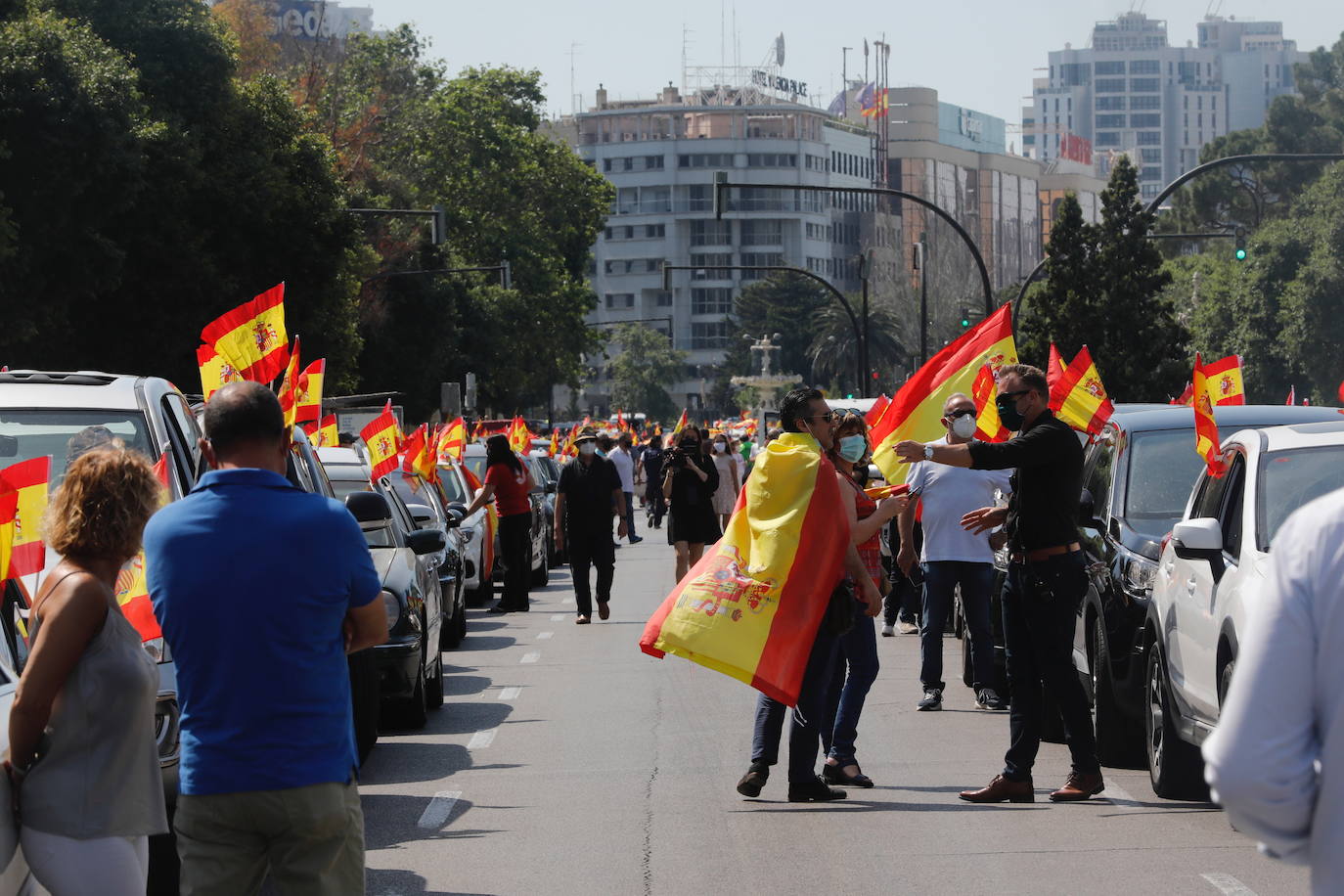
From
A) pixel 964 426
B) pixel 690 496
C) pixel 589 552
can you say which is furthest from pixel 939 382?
pixel 690 496

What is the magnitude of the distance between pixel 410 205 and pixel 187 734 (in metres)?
61.7

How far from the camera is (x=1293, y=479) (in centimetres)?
860

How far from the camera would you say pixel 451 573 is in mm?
17406

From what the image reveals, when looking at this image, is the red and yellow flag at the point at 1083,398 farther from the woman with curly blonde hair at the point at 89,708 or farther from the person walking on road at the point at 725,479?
the person walking on road at the point at 725,479

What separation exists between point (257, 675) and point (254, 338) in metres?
8.47

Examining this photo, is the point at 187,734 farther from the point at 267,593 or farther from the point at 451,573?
the point at 451,573

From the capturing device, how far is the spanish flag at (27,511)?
22.1 ft

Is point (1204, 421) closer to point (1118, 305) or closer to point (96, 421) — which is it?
point (96, 421)

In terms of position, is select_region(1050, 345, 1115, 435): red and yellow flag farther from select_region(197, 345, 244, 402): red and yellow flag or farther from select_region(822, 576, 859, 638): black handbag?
select_region(822, 576, 859, 638): black handbag

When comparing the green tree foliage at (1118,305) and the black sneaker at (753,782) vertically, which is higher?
the green tree foliage at (1118,305)

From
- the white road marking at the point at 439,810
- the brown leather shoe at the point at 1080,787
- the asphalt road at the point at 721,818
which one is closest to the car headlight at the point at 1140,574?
the asphalt road at the point at 721,818

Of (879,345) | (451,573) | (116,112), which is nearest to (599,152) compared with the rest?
(879,345)

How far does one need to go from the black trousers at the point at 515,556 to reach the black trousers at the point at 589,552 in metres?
1.24

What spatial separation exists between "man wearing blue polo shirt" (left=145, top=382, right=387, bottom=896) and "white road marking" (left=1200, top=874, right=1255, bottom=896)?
368 centimetres
